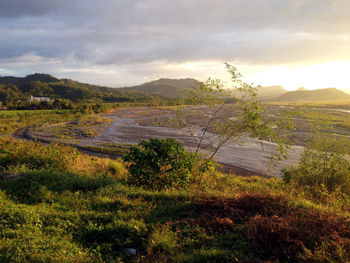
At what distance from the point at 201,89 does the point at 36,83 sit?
19061 cm

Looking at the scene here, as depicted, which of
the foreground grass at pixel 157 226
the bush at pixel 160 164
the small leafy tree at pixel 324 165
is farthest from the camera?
the small leafy tree at pixel 324 165

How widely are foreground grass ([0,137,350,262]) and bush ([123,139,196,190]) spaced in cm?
105

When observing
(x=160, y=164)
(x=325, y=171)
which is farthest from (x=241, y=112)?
(x=325, y=171)

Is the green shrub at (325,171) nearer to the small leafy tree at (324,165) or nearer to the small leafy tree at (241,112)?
the small leafy tree at (324,165)

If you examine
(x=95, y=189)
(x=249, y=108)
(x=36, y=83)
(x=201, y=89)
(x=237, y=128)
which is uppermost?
(x=36, y=83)

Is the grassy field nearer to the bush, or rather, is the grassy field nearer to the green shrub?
the bush

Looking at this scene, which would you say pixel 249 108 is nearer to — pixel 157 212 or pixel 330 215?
pixel 330 215

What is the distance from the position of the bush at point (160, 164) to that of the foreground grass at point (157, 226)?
105cm

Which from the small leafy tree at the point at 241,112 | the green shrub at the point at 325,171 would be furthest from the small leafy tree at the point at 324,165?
the small leafy tree at the point at 241,112

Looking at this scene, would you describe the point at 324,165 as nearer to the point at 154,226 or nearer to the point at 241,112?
the point at 241,112

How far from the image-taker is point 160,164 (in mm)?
9000

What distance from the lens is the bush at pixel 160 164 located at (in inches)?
349

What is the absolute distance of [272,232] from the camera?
475 centimetres

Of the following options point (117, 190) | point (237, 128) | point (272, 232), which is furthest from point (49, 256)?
point (237, 128)
